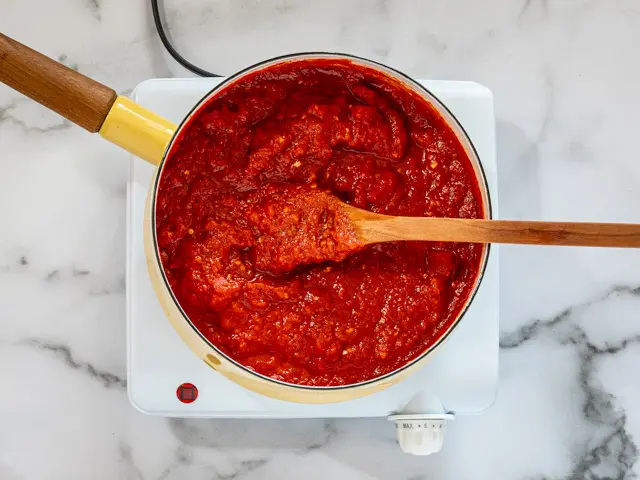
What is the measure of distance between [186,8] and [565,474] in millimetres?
845

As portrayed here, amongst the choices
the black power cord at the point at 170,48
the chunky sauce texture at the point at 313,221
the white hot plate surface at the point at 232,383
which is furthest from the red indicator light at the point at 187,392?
the black power cord at the point at 170,48

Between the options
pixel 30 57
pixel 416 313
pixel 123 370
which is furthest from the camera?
pixel 123 370

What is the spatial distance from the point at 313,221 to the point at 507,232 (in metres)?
0.21

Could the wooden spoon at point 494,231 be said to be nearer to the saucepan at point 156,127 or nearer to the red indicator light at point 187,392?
the saucepan at point 156,127

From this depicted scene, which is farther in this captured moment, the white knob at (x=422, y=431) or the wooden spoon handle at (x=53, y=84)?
the white knob at (x=422, y=431)

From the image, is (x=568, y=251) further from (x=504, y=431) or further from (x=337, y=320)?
(x=337, y=320)

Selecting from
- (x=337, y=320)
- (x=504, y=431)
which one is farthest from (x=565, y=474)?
(x=337, y=320)

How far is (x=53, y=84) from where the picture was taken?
758mm

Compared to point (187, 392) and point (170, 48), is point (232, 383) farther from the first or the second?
point (170, 48)

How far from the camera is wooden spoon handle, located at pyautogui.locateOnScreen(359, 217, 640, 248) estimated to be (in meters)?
0.76

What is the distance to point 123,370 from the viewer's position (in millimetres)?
1046

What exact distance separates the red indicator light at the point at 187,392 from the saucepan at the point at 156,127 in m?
0.09

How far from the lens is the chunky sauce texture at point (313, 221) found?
2.79ft

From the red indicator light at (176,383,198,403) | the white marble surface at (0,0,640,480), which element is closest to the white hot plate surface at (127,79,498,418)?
the red indicator light at (176,383,198,403)
